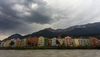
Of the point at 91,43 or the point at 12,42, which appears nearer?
the point at 91,43

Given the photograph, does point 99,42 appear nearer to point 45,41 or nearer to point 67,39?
point 67,39

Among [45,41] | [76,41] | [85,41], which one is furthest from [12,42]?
[85,41]

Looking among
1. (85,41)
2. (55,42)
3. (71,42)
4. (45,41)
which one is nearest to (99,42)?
(85,41)

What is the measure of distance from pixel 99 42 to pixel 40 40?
209 ft

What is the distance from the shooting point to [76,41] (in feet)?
281

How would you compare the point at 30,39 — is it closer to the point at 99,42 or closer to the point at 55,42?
the point at 55,42

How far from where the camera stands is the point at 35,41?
263 ft

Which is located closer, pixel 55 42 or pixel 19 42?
pixel 55 42

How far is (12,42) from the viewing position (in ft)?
285

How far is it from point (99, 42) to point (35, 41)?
68803mm

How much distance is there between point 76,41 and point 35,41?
46.5 metres

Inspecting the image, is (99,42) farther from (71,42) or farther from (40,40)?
(40,40)

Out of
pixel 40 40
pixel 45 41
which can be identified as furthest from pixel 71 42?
pixel 40 40

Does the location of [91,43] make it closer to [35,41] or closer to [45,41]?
[45,41]
